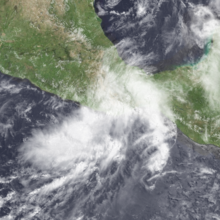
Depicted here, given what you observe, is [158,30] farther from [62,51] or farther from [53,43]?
[53,43]

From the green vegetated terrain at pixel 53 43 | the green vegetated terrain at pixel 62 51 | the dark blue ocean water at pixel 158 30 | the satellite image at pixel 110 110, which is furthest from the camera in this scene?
the green vegetated terrain at pixel 53 43

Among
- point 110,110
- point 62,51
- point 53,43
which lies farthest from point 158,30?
point 53,43

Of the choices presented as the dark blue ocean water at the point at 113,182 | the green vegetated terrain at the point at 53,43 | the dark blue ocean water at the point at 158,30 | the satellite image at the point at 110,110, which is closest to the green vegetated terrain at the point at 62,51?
the green vegetated terrain at the point at 53,43

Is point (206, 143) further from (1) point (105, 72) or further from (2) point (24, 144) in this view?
(2) point (24, 144)

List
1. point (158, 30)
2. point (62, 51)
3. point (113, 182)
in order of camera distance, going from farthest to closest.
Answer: point (62, 51)
point (158, 30)
point (113, 182)

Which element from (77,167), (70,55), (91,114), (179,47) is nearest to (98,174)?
(77,167)

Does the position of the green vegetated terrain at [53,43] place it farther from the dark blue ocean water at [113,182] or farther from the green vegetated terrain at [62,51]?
the dark blue ocean water at [113,182]
